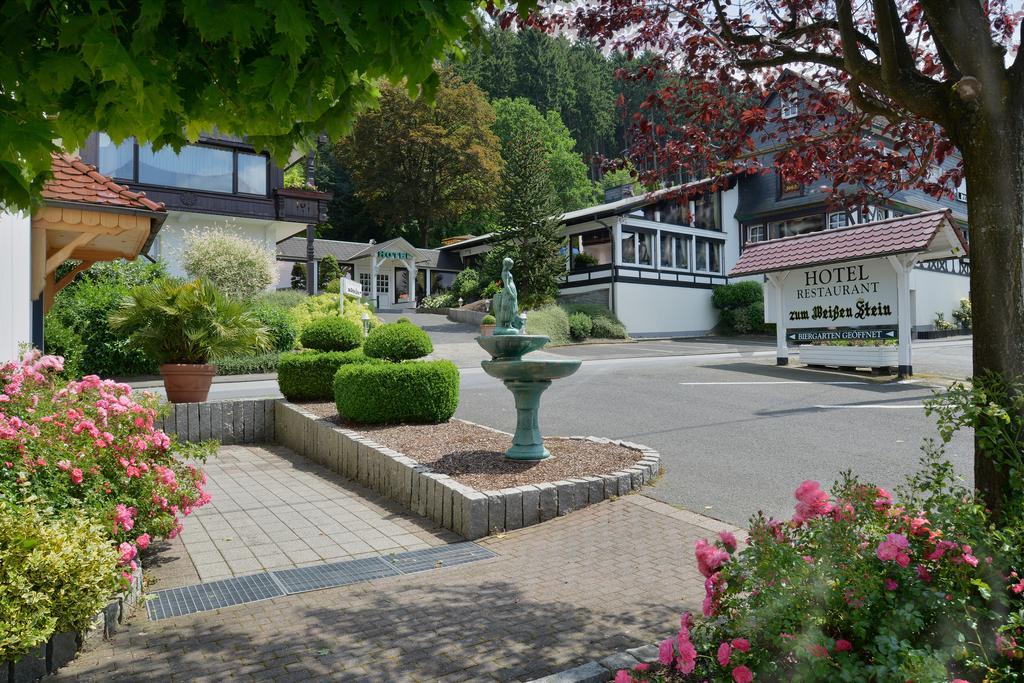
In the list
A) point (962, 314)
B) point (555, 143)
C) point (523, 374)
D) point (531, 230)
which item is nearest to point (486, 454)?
point (523, 374)

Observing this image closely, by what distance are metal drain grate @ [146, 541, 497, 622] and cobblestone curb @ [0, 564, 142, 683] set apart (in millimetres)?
279

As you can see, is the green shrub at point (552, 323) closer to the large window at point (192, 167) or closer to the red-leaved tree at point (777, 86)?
the large window at point (192, 167)

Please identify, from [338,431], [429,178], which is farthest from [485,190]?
[338,431]

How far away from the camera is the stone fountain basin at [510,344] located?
6656 mm

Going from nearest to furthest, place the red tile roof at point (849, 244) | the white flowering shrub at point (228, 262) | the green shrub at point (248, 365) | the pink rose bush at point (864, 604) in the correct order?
the pink rose bush at point (864, 604) < the red tile roof at point (849, 244) < the green shrub at point (248, 365) < the white flowering shrub at point (228, 262)

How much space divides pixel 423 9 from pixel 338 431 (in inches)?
251

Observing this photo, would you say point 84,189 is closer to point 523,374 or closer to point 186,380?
point 186,380

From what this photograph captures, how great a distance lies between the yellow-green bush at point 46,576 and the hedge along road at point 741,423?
166 inches

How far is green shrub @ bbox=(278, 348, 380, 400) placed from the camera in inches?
406

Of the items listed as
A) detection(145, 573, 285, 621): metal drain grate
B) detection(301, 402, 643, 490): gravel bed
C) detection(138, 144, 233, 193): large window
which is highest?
detection(138, 144, 233, 193): large window

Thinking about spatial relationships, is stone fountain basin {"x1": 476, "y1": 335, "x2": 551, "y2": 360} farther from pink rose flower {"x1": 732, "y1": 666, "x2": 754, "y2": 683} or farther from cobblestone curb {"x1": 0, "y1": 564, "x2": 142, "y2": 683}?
pink rose flower {"x1": 732, "y1": 666, "x2": 754, "y2": 683}

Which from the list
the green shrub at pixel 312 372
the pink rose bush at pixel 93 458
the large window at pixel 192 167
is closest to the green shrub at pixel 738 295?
the large window at pixel 192 167

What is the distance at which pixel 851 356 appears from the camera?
15492 mm

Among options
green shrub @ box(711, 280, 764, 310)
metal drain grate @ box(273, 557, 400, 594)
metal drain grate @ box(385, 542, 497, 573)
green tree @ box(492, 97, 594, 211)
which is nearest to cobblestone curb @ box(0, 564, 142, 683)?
metal drain grate @ box(273, 557, 400, 594)
